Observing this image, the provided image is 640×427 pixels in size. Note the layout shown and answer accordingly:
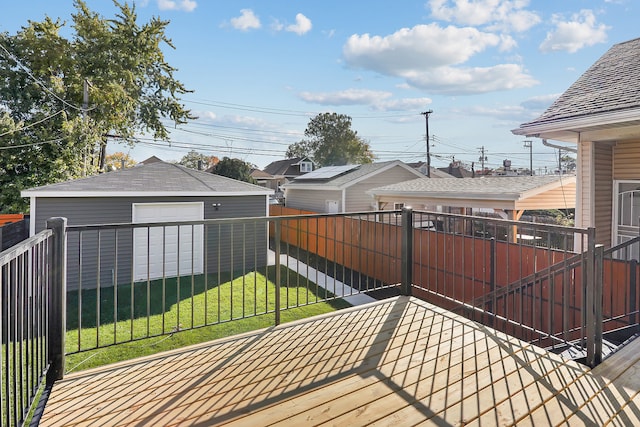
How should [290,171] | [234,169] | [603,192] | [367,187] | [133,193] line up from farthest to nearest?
[290,171], [234,169], [367,187], [133,193], [603,192]

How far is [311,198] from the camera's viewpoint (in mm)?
16609

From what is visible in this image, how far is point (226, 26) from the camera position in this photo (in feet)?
37.8

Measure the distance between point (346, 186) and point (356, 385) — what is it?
41.3 feet

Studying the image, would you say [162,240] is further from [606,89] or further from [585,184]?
[606,89]

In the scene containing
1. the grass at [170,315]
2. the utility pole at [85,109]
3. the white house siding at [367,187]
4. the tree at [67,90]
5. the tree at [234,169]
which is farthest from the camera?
the tree at [234,169]

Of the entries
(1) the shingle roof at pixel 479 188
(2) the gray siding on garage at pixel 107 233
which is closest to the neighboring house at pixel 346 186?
(1) the shingle roof at pixel 479 188

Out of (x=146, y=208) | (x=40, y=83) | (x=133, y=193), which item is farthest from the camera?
(x=40, y=83)

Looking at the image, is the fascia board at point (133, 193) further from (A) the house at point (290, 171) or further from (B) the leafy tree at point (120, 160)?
(A) the house at point (290, 171)

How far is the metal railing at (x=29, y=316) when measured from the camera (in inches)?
55.4

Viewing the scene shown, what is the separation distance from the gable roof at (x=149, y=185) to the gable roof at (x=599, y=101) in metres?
6.43

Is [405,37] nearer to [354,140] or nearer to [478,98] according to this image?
[478,98]

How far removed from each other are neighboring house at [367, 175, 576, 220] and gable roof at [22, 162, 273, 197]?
196 inches

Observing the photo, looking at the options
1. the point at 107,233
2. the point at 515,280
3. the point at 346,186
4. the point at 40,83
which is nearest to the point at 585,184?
the point at 515,280

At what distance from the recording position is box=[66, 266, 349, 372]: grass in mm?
3939
